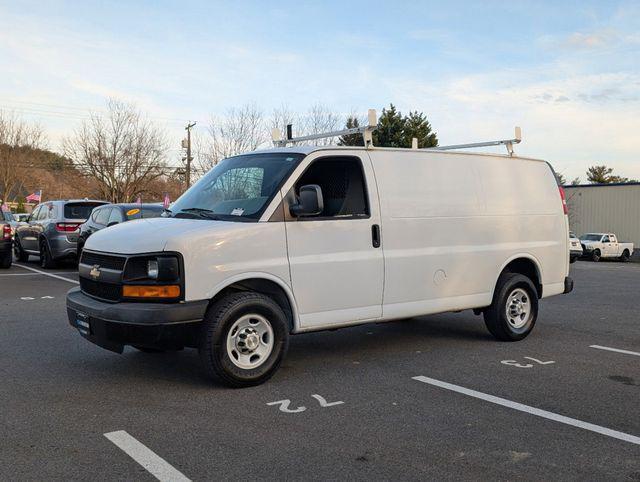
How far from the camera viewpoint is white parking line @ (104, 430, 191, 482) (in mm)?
3646

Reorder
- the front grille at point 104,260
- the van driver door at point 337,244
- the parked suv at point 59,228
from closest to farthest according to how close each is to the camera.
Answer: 1. the front grille at point 104,260
2. the van driver door at point 337,244
3. the parked suv at point 59,228

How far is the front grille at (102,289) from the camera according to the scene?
17.6ft

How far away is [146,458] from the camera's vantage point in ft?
12.8

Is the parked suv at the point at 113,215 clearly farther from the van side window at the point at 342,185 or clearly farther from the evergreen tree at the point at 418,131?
the evergreen tree at the point at 418,131

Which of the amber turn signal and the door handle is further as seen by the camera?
the door handle

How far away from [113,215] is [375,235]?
31.5 feet

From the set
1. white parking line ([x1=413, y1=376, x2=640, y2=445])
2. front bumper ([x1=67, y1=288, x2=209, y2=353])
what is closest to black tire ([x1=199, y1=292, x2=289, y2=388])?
front bumper ([x1=67, y1=288, x2=209, y2=353])

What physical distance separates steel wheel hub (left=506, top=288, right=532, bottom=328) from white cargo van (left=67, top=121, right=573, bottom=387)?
0.01 metres

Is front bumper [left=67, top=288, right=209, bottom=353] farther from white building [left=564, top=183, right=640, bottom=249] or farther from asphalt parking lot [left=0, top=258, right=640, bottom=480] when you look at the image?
white building [left=564, top=183, right=640, bottom=249]

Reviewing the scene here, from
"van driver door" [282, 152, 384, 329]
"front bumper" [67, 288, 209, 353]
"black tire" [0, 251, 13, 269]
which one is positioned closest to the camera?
"front bumper" [67, 288, 209, 353]

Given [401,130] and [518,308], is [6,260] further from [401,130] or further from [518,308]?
[401,130]

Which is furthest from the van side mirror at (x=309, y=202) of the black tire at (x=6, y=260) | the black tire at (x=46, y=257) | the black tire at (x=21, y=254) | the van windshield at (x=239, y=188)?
the black tire at (x=21, y=254)

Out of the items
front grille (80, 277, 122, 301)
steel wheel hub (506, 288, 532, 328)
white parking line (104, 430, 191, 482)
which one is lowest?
white parking line (104, 430, 191, 482)

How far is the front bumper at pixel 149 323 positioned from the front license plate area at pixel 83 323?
0.12m
